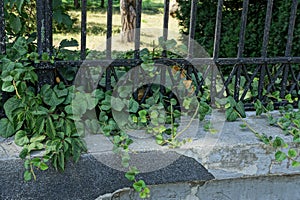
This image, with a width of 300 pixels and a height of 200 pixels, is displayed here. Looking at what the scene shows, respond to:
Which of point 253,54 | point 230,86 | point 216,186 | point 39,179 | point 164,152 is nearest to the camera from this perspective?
point 39,179

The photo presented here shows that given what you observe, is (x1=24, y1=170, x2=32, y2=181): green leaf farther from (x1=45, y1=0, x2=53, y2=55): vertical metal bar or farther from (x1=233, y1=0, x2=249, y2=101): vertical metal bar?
(x1=233, y1=0, x2=249, y2=101): vertical metal bar

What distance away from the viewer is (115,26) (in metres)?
11.0

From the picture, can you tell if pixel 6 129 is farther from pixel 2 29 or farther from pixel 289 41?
pixel 289 41

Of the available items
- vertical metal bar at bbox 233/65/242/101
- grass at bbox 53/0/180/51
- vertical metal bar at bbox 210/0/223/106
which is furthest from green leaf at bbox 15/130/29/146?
grass at bbox 53/0/180/51

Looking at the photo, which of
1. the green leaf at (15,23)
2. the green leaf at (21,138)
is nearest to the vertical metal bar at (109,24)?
the green leaf at (15,23)

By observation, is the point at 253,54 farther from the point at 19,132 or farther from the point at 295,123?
the point at 19,132

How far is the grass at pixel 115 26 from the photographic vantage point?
763 centimetres

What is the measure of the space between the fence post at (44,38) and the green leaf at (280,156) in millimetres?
1171

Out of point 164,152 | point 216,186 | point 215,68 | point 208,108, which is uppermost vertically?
point 215,68

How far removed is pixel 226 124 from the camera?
2.59 m

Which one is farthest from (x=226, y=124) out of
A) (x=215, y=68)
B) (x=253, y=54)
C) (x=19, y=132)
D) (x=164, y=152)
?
(x=253, y=54)

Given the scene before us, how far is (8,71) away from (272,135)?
53.5 inches

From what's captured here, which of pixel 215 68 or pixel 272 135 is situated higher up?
pixel 215 68

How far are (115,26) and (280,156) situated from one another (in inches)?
352
